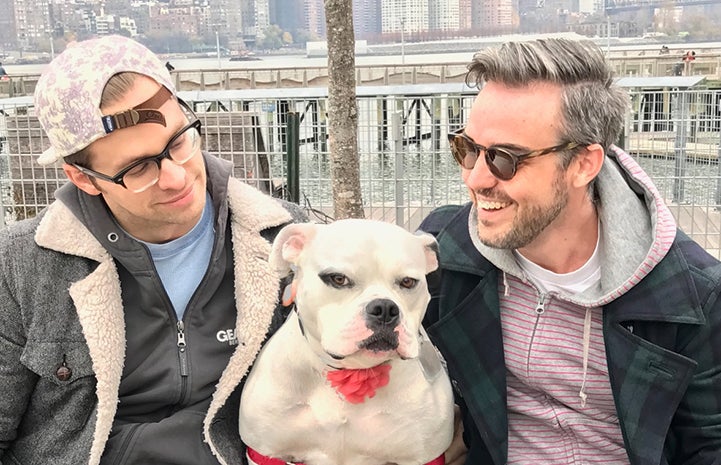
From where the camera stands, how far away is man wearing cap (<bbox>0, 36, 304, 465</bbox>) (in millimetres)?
2053

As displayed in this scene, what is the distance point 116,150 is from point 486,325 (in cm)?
113

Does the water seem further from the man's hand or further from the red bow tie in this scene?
the red bow tie

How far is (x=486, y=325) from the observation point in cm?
216

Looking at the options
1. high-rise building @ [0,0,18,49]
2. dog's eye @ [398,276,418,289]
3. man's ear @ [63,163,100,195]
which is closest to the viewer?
dog's eye @ [398,276,418,289]

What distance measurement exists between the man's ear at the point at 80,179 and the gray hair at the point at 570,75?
1125mm

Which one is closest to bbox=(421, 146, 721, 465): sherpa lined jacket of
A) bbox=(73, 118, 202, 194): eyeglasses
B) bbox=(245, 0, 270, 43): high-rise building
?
bbox=(73, 118, 202, 194): eyeglasses

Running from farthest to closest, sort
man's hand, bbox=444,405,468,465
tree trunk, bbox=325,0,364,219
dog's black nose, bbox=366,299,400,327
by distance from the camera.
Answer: tree trunk, bbox=325,0,364,219 → man's hand, bbox=444,405,468,465 → dog's black nose, bbox=366,299,400,327

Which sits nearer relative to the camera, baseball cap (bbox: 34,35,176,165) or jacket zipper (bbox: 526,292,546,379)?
baseball cap (bbox: 34,35,176,165)

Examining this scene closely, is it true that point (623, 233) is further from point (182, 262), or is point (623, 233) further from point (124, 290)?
point (124, 290)

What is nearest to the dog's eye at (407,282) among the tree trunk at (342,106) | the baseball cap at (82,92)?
the baseball cap at (82,92)

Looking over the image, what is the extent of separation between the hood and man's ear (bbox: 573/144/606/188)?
8 centimetres

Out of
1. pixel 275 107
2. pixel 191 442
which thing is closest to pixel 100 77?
pixel 191 442

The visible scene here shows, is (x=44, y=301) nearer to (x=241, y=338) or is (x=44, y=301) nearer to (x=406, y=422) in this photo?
(x=241, y=338)

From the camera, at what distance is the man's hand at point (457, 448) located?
2348mm
